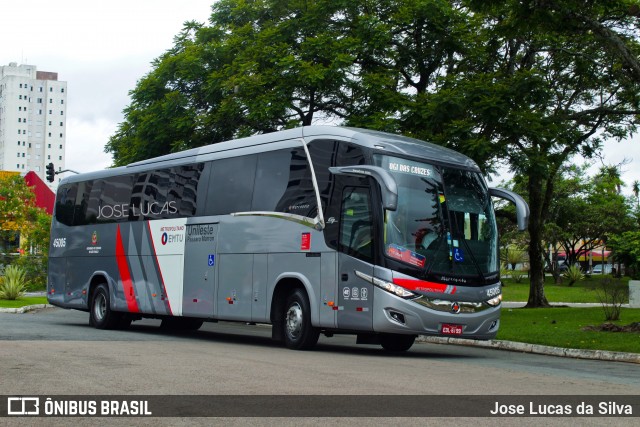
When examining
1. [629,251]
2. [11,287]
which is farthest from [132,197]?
[629,251]

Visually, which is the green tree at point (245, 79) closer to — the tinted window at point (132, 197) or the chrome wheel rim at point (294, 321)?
the tinted window at point (132, 197)

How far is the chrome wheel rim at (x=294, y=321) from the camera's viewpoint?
1560 cm

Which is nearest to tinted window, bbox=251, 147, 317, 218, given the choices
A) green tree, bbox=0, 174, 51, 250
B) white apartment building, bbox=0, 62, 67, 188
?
green tree, bbox=0, 174, 51, 250

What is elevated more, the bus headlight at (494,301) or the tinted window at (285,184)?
the tinted window at (285,184)

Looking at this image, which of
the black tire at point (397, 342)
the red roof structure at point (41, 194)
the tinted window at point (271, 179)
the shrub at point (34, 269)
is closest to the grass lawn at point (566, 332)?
the black tire at point (397, 342)

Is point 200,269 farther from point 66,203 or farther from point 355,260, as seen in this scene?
point 66,203

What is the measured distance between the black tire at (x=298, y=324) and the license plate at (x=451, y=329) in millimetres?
2346

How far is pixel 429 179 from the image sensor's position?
1497cm

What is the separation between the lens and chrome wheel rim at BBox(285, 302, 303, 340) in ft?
51.2

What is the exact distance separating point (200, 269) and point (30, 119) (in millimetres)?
153971

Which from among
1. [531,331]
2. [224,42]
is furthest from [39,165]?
[531,331]

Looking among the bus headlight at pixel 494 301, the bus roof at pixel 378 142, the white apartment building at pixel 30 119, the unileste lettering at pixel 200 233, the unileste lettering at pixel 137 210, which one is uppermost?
the white apartment building at pixel 30 119

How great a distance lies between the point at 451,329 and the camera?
14.4 metres

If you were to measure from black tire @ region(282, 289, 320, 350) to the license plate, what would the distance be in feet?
7.70
